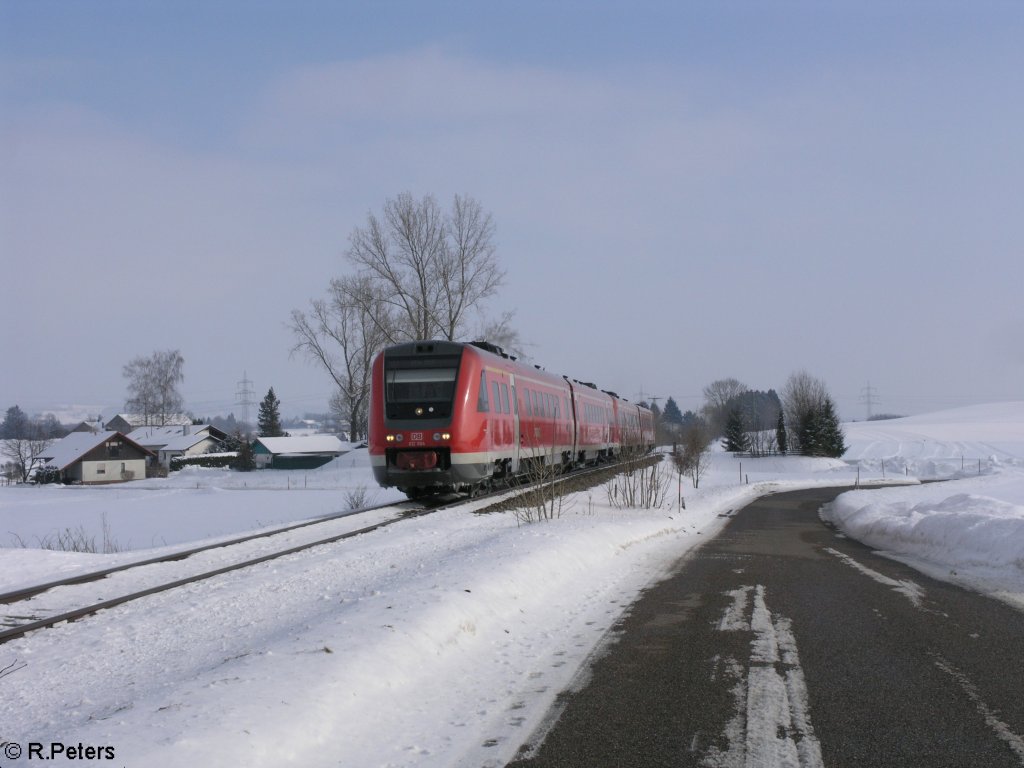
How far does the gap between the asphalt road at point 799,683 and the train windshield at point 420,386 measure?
29.0 feet

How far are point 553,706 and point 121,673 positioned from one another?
328cm

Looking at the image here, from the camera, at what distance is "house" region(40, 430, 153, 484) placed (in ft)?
241

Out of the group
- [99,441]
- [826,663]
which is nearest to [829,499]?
[826,663]

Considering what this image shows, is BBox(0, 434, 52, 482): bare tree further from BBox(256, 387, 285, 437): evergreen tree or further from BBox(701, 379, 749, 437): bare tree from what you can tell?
BBox(701, 379, 749, 437): bare tree

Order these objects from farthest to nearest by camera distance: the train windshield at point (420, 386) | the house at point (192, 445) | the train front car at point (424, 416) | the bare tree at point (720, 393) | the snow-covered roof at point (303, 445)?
the bare tree at point (720, 393), the house at point (192, 445), the snow-covered roof at point (303, 445), the train windshield at point (420, 386), the train front car at point (424, 416)

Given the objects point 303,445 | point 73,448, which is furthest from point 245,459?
point 73,448

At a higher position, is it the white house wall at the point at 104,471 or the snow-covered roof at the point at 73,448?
the snow-covered roof at the point at 73,448

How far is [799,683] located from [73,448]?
82.7m

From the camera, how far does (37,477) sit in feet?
235

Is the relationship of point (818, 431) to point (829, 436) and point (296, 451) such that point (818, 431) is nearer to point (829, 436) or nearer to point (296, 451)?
point (829, 436)

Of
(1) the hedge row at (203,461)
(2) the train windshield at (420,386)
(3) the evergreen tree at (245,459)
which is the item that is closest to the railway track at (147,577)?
(2) the train windshield at (420,386)

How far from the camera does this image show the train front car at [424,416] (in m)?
17.6

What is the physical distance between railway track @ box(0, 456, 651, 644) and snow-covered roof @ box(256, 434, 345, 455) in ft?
201

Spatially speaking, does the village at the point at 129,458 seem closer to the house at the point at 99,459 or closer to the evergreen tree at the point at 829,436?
the house at the point at 99,459
